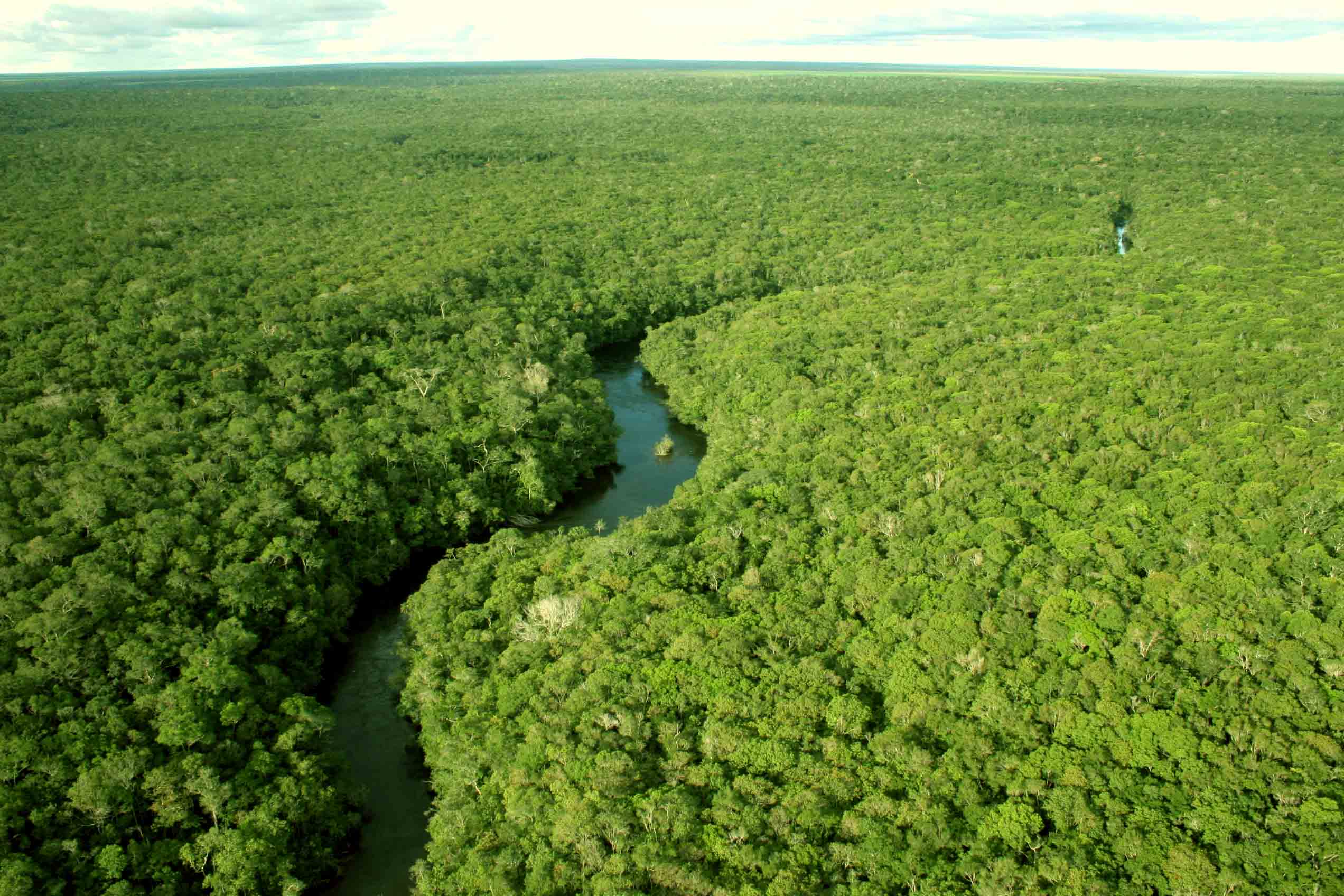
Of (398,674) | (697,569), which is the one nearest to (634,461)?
(697,569)

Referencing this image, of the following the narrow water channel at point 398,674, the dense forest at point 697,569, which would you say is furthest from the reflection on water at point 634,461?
the dense forest at point 697,569

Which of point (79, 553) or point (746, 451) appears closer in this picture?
point (79, 553)

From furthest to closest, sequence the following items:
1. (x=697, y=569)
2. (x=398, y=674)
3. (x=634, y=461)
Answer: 1. (x=634, y=461)
2. (x=697, y=569)
3. (x=398, y=674)

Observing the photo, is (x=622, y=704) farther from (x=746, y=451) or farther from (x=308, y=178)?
(x=308, y=178)

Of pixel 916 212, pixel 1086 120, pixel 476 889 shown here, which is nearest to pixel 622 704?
pixel 476 889

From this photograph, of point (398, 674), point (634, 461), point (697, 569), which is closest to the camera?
point (398, 674)

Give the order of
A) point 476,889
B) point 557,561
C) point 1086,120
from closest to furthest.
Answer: point 476,889
point 557,561
point 1086,120

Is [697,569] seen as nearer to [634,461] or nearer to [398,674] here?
[398,674]
